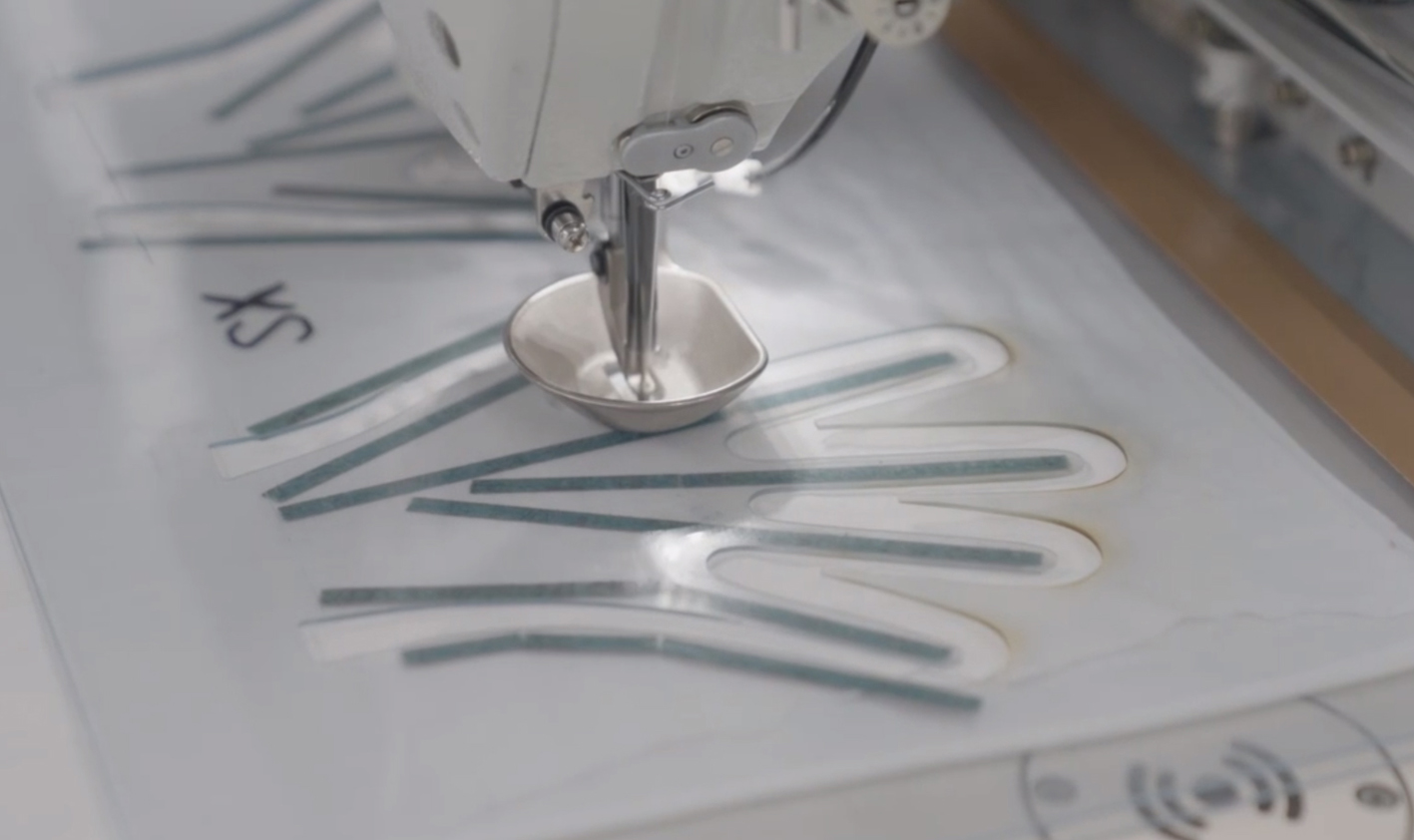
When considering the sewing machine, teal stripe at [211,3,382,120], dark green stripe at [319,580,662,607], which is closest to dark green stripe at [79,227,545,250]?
the sewing machine

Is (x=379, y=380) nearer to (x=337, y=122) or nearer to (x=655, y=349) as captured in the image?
(x=655, y=349)

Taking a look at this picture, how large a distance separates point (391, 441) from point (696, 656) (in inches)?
12.8

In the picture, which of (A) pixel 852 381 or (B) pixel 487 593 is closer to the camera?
(B) pixel 487 593

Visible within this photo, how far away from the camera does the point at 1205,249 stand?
4.97ft

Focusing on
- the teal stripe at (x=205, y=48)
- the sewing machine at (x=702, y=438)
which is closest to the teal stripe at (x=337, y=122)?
the sewing machine at (x=702, y=438)

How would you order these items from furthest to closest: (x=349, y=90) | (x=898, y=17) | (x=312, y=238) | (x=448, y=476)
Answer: (x=349, y=90) → (x=312, y=238) → (x=448, y=476) → (x=898, y=17)

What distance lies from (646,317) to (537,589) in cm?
22

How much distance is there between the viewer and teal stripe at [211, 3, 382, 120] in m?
1.71

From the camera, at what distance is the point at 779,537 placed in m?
1.21

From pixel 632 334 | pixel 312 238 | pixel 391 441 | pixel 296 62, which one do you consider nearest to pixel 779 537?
pixel 632 334

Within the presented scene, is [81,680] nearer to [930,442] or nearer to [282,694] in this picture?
[282,694]

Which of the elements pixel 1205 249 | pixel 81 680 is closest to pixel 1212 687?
pixel 1205 249

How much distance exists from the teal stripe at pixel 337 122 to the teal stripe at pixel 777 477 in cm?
57

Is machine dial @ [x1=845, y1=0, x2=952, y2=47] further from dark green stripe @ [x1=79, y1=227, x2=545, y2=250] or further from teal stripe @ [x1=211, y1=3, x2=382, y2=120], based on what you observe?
teal stripe @ [x1=211, y1=3, x2=382, y2=120]
